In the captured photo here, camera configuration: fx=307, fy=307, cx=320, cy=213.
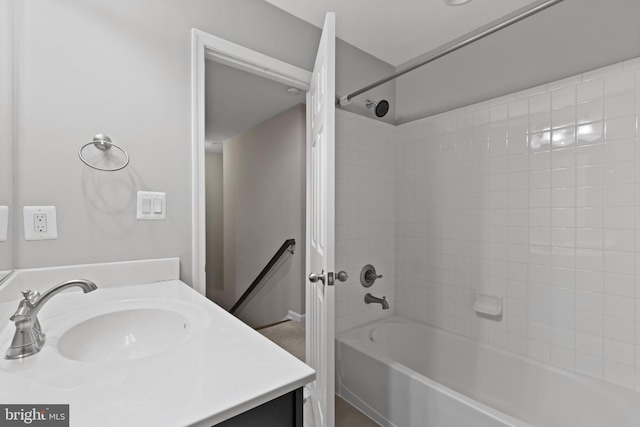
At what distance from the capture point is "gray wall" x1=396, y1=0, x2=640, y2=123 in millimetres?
1443

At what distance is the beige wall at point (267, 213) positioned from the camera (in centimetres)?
322

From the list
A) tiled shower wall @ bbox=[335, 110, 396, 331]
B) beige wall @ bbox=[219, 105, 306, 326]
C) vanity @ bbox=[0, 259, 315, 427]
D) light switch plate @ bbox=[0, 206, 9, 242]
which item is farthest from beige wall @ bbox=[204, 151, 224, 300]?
vanity @ bbox=[0, 259, 315, 427]

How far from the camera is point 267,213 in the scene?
3.68 meters

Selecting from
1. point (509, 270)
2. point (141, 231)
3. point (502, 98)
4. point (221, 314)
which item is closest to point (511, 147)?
point (502, 98)

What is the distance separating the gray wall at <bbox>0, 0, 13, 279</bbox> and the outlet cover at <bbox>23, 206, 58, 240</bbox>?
43 mm

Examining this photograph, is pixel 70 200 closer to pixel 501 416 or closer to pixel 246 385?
pixel 246 385

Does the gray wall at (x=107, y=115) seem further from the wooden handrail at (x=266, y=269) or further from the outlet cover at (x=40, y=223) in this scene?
the wooden handrail at (x=266, y=269)

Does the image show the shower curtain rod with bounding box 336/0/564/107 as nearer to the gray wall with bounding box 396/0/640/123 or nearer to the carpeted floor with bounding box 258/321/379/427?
the gray wall with bounding box 396/0/640/123

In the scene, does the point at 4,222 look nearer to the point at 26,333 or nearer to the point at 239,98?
the point at 26,333

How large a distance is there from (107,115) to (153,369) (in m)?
1.07

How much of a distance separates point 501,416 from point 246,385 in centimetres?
117

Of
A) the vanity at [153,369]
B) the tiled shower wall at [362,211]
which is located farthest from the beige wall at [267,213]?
the vanity at [153,369]

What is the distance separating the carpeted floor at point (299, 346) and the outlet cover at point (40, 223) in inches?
63.2

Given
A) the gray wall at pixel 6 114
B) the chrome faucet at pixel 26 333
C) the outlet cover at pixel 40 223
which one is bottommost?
the chrome faucet at pixel 26 333
